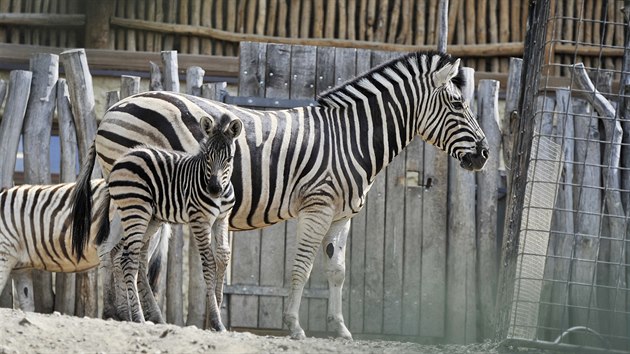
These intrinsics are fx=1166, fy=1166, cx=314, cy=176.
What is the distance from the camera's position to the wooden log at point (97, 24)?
477 inches

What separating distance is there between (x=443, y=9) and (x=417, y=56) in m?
1.85

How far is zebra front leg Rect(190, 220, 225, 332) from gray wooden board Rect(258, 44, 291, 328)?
2.28m

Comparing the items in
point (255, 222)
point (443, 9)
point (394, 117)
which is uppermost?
point (443, 9)

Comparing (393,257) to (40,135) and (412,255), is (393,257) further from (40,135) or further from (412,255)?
(40,135)

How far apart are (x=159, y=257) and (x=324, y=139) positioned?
5.49 ft

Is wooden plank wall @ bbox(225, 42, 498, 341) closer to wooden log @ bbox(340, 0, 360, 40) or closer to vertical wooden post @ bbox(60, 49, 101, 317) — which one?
vertical wooden post @ bbox(60, 49, 101, 317)

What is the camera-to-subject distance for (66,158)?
9641mm

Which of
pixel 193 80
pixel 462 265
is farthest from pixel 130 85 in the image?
pixel 462 265

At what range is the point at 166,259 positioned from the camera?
9.33 m

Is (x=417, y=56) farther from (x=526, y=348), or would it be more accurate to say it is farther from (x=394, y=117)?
(x=526, y=348)

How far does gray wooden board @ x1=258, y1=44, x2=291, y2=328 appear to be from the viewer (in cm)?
977

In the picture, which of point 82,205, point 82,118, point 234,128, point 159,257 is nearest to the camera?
point 234,128

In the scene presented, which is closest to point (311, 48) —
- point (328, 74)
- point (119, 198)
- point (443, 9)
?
point (328, 74)

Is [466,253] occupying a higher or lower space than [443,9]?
lower
